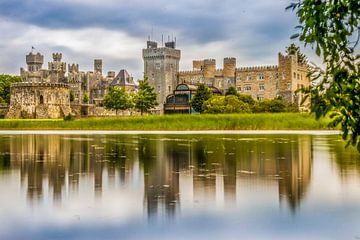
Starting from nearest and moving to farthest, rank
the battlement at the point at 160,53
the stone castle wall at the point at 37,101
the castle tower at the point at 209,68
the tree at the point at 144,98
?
the tree at the point at 144,98, the stone castle wall at the point at 37,101, the castle tower at the point at 209,68, the battlement at the point at 160,53

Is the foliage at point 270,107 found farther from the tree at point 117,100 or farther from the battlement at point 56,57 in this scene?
the battlement at point 56,57

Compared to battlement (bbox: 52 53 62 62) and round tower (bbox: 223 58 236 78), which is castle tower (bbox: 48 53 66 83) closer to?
battlement (bbox: 52 53 62 62)

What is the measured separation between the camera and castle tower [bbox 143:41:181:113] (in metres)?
85.8

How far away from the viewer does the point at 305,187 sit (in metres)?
13.5

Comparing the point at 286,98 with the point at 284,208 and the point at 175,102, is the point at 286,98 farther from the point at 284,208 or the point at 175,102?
the point at 284,208

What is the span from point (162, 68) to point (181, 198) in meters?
75.4

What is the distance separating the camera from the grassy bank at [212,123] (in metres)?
44.7

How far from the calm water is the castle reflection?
0.09 ft

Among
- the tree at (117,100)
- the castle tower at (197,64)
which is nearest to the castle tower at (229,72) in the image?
the castle tower at (197,64)

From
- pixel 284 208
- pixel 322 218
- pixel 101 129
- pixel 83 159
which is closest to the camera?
pixel 322 218

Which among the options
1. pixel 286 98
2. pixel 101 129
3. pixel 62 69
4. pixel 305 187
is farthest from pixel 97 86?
pixel 305 187

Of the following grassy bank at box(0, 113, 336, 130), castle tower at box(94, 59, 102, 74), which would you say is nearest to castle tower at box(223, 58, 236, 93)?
grassy bank at box(0, 113, 336, 130)

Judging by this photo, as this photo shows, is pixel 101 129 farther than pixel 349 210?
Yes

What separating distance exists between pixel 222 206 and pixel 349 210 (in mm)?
2270
